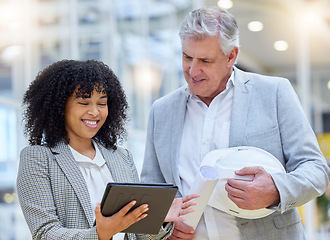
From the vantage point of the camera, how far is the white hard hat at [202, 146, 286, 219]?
6.71ft

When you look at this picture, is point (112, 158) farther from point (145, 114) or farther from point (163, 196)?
point (145, 114)

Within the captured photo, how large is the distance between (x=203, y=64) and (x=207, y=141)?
30 cm

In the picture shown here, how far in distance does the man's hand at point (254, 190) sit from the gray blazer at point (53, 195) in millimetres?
508

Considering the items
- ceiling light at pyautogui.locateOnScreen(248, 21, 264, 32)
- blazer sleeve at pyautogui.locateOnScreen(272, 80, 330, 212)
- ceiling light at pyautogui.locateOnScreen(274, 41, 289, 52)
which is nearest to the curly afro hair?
blazer sleeve at pyautogui.locateOnScreen(272, 80, 330, 212)

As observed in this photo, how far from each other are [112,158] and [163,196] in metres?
0.40

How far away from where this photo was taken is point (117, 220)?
165 centimetres

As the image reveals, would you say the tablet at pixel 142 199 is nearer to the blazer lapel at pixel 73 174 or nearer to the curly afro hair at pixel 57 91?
the blazer lapel at pixel 73 174

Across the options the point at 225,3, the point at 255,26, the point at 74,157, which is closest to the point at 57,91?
the point at 74,157

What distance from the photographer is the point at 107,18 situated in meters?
4.99

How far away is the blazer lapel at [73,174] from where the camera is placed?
5.97 ft

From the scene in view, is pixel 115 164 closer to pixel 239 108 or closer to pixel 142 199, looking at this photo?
pixel 142 199

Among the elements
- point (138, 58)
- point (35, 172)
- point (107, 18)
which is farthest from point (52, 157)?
point (138, 58)

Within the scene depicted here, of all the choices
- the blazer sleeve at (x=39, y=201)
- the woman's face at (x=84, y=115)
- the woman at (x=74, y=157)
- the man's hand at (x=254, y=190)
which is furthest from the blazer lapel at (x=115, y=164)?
the man's hand at (x=254, y=190)

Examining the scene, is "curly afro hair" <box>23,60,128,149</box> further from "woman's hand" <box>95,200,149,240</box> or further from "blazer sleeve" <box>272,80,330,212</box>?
"blazer sleeve" <box>272,80,330,212</box>
